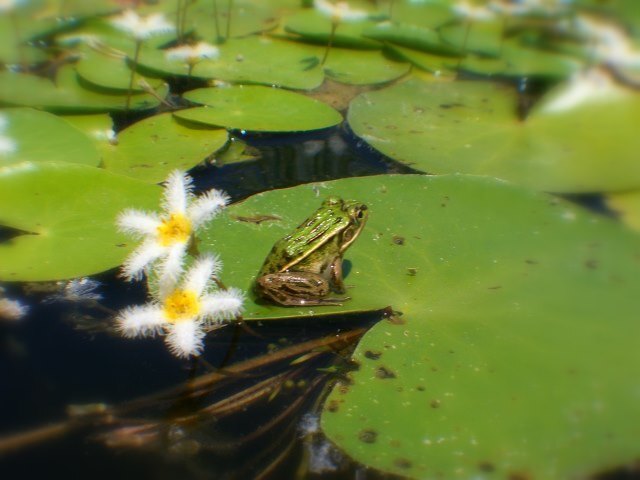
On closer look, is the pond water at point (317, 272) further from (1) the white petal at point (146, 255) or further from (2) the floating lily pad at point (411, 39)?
(2) the floating lily pad at point (411, 39)

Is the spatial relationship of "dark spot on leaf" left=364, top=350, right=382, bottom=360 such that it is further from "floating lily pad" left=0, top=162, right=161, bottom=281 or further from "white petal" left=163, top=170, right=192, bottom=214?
"floating lily pad" left=0, top=162, right=161, bottom=281

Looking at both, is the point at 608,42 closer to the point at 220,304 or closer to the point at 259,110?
the point at 259,110

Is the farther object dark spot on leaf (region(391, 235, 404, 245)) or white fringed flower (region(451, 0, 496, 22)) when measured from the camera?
white fringed flower (region(451, 0, 496, 22))

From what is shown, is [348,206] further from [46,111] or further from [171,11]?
[171,11]

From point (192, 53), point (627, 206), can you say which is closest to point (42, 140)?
point (192, 53)

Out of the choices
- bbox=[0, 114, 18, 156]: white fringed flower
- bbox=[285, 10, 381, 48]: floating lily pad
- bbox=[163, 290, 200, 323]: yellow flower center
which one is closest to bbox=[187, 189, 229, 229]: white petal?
bbox=[163, 290, 200, 323]: yellow flower center

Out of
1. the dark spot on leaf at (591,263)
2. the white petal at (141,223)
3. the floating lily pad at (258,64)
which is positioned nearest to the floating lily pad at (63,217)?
the white petal at (141,223)
